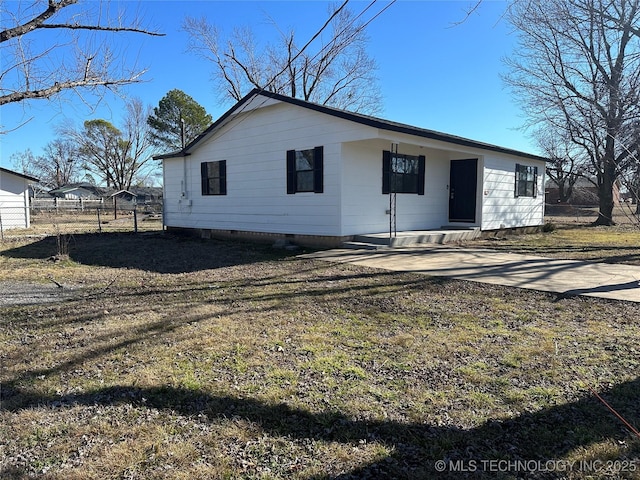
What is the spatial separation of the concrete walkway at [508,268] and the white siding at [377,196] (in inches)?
47.1

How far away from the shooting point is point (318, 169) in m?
10.1

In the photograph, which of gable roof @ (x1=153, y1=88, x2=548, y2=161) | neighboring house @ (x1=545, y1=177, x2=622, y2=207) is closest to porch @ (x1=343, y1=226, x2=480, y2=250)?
gable roof @ (x1=153, y1=88, x2=548, y2=161)

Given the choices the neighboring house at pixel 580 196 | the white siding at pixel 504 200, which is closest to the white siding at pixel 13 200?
the white siding at pixel 504 200

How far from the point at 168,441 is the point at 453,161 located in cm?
1247

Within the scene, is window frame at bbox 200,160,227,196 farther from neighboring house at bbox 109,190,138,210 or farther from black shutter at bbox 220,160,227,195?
neighboring house at bbox 109,190,138,210

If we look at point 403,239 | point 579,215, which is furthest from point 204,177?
point 579,215

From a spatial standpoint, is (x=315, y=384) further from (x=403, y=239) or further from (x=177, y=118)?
(x=177, y=118)

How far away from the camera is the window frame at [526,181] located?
46.3 feet

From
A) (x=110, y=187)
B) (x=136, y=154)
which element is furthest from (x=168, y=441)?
(x=110, y=187)

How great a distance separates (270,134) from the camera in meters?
11.3

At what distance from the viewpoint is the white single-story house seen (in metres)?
9.87

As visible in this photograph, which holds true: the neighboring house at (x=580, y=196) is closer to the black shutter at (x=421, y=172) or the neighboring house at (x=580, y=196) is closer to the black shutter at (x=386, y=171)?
the black shutter at (x=421, y=172)

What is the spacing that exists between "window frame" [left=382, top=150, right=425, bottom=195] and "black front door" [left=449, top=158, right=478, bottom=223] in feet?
5.29

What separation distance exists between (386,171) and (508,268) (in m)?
4.49
